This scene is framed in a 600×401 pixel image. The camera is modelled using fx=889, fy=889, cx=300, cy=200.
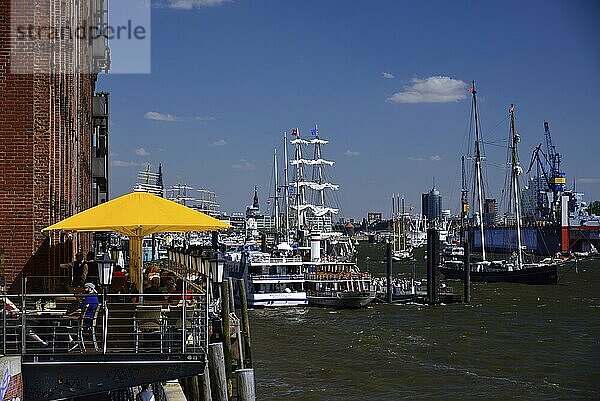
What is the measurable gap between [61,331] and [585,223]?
149997mm

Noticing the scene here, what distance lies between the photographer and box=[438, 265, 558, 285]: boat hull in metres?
86.6

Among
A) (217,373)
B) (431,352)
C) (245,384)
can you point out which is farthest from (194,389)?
(431,352)

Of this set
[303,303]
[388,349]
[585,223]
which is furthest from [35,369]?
[585,223]

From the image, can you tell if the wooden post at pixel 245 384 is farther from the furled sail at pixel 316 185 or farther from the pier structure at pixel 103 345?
the furled sail at pixel 316 185

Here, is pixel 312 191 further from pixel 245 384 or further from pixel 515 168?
pixel 245 384

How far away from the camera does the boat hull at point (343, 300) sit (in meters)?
62.0

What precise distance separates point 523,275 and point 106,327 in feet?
259

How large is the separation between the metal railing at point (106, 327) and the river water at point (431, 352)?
1652 centimetres

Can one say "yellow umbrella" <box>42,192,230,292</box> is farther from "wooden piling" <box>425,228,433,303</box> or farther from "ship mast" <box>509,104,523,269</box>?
"ship mast" <box>509,104,523,269</box>

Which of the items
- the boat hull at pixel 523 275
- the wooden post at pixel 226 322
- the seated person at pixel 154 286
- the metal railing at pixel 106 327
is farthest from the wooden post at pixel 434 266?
the metal railing at pixel 106 327

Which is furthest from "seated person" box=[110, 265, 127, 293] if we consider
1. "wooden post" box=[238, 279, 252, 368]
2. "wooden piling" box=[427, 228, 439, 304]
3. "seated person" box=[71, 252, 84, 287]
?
"wooden piling" box=[427, 228, 439, 304]

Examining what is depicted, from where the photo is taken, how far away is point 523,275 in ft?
288

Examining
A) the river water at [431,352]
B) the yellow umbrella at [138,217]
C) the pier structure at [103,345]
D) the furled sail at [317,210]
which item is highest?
the furled sail at [317,210]

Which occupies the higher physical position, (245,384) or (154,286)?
(154,286)
